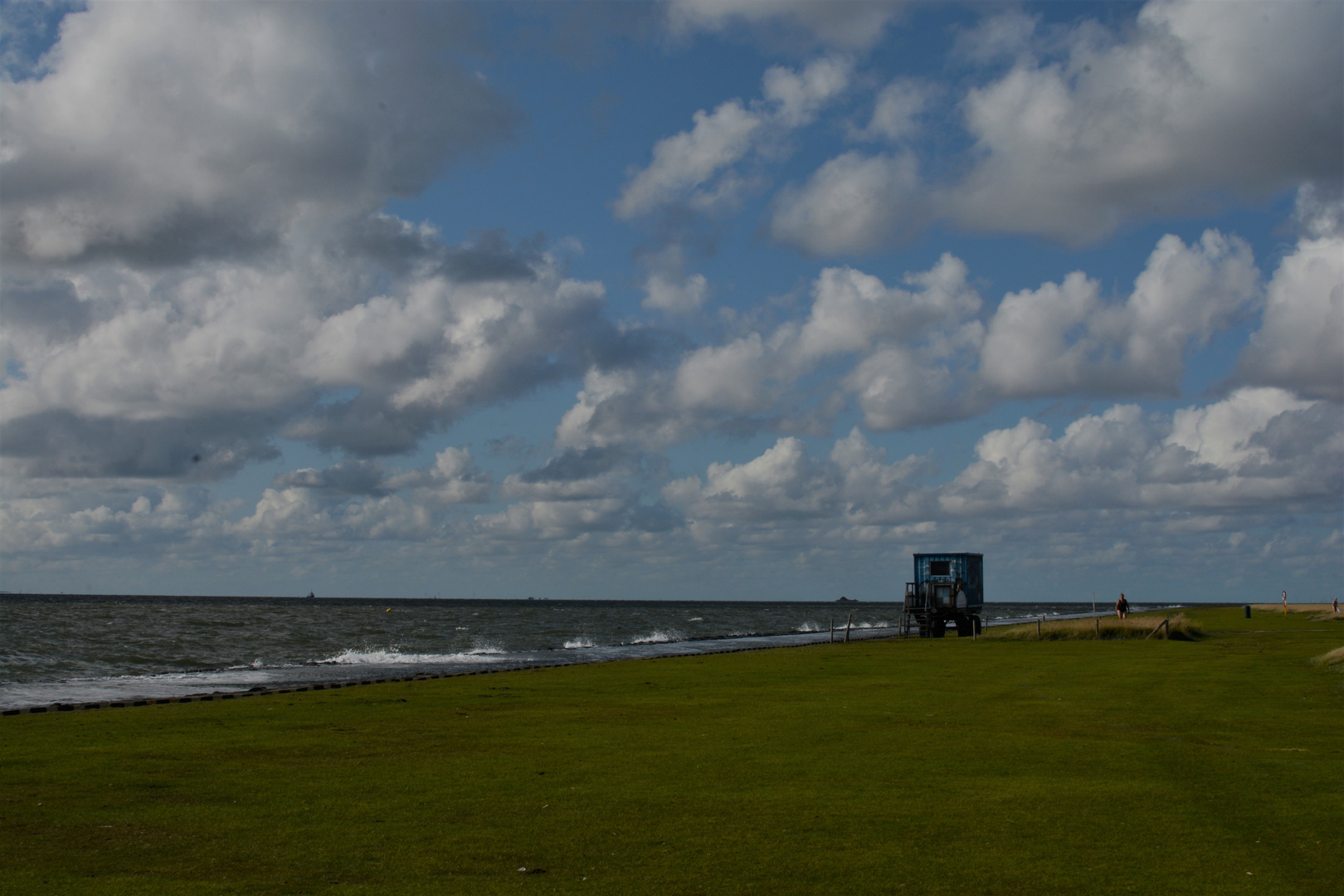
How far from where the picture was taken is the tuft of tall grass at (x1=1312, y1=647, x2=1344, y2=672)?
88.2ft

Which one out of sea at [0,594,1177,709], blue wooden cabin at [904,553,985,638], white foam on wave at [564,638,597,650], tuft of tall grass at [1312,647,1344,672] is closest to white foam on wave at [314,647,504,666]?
sea at [0,594,1177,709]

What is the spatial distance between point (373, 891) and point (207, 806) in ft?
13.4

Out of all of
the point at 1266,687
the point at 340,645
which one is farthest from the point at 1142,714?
the point at 340,645

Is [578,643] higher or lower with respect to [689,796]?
lower

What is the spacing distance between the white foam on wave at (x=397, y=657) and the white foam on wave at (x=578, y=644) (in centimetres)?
471

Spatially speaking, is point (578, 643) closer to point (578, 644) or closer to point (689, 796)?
point (578, 644)

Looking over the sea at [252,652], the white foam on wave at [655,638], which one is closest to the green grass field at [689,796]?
the sea at [252,652]

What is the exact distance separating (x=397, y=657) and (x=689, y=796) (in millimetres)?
44306

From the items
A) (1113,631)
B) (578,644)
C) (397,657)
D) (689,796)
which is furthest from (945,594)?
(689,796)

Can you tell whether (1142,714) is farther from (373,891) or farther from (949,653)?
(949,653)

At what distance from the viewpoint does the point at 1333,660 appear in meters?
27.6

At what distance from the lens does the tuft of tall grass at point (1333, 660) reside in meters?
26.9

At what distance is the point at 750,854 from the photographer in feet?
29.4

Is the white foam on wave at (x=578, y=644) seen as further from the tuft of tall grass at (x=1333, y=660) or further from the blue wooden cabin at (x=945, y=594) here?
the tuft of tall grass at (x=1333, y=660)
